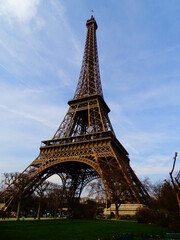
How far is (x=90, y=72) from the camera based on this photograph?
5484cm

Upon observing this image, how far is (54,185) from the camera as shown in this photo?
59.0m

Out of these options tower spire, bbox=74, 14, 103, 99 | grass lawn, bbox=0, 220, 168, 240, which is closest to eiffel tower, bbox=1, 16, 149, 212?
tower spire, bbox=74, 14, 103, 99

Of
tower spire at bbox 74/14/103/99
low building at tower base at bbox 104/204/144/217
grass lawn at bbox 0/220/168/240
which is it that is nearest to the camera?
grass lawn at bbox 0/220/168/240

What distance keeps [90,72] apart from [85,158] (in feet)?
95.9

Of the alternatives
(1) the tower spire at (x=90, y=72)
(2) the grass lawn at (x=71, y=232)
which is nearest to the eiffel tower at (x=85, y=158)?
(1) the tower spire at (x=90, y=72)

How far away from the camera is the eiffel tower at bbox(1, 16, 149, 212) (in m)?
28.1

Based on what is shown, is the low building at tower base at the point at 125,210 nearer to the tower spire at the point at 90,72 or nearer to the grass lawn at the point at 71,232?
the grass lawn at the point at 71,232

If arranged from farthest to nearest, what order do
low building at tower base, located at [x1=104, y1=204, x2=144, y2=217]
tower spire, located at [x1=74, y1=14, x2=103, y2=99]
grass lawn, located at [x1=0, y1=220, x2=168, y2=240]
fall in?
tower spire, located at [x1=74, y1=14, x2=103, y2=99] → low building at tower base, located at [x1=104, y1=204, x2=144, y2=217] → grass lawn, located at [x1=0, y1=220, x2=168, y2=240]

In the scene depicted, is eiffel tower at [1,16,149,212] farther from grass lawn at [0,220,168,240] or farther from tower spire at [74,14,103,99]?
grass lawn at [0,220,168,240]

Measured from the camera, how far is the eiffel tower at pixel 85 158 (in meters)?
28.1

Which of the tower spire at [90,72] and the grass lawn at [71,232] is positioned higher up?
the tower spire at [90,72]

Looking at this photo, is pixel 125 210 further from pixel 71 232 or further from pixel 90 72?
pixel 90 72

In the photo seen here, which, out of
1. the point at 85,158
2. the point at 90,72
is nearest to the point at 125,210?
the point at 85,158

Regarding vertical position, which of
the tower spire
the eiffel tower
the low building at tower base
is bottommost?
the low building at tower base
